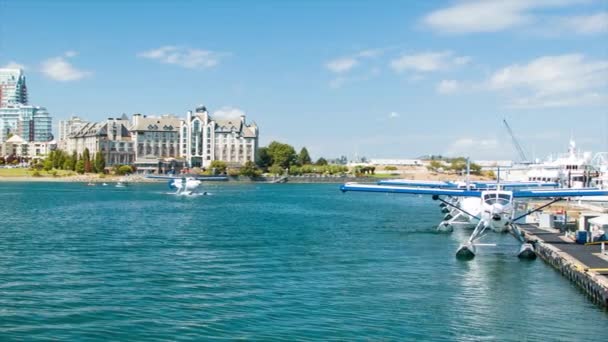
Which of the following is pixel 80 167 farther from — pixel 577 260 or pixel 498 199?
pixel 577 260

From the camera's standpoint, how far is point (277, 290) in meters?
27.5

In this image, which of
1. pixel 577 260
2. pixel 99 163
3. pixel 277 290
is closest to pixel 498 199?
pixel 577 260

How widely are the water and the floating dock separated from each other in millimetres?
488

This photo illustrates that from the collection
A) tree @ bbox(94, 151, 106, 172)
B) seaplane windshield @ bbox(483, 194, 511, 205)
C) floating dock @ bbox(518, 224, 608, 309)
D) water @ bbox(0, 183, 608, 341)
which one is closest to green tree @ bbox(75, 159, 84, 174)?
tree @ bbox(94, 151, 106, 172)

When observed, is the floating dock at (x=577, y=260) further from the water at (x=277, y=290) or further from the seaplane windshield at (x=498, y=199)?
the seaplane windshield at (x=498, y=199)

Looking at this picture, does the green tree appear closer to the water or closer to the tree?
the tree

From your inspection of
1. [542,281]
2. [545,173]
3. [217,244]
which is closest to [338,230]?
[217,244]

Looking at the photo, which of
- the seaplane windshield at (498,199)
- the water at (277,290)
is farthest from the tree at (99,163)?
the seaplane windshield at (498,199)

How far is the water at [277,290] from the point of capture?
21.7m

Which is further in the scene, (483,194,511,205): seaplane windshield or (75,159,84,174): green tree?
(75,159,84,174): green tree

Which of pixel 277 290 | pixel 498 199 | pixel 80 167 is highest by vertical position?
pixel 80 167

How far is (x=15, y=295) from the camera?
25.9 m

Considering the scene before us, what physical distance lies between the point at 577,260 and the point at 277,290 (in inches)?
537

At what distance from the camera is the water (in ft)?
71.1
